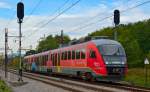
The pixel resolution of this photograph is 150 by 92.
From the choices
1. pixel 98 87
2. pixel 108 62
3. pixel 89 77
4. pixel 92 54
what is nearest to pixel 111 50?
pixel 108 62

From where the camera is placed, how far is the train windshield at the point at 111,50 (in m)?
33.6

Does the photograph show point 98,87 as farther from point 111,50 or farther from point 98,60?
point 111,50

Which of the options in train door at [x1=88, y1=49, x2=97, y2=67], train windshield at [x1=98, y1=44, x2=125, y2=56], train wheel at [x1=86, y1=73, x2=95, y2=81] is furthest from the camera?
train wheel at [x1=86, y1=73, x2=95, y2=81]

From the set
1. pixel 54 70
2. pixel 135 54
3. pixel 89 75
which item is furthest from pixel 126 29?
pixel 89 75

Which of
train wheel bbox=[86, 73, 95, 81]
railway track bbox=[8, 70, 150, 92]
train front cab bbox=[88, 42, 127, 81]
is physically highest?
train front cab bbox=[88, 42, 127, 81]

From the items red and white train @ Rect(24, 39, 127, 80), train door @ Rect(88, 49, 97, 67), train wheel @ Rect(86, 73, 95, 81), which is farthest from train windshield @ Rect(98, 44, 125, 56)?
train wheel @ Rect(86, 73, 95, 81)

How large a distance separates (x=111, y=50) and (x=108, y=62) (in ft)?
3.80

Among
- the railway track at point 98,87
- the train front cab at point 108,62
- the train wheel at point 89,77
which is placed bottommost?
the railway track at point 98,87

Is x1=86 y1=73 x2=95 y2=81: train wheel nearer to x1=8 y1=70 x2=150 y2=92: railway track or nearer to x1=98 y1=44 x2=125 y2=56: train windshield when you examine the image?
x1=8 y1=70 x2=150 y2=92: railway track

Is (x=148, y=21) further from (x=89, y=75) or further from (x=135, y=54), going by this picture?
(x=89, y=75)

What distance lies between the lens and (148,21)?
134 m

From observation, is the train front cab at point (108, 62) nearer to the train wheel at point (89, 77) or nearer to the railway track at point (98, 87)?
the railway track at point (98, 87)

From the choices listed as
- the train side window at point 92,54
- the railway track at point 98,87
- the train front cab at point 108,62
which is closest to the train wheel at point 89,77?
the train front cab at point 108,62

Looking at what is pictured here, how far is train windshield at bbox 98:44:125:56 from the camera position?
110ft
